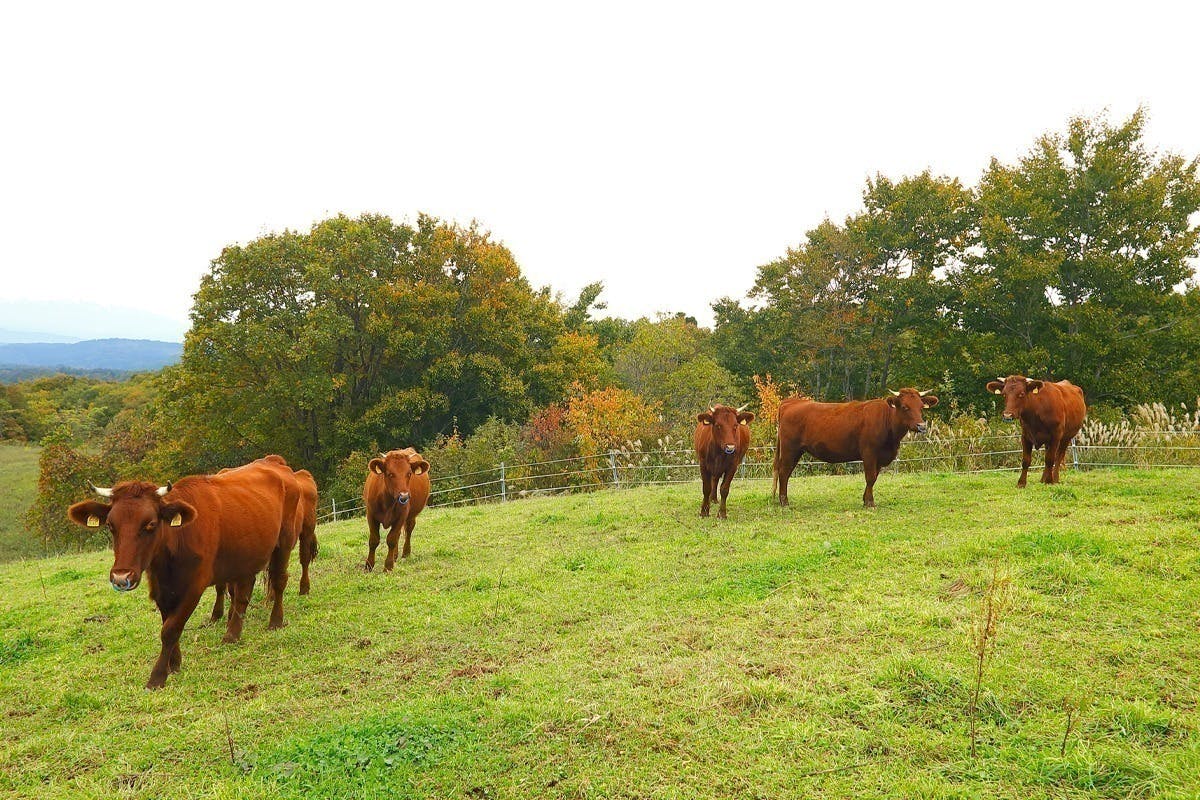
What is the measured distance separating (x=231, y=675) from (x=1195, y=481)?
11.9 meters

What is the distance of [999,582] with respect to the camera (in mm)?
5219

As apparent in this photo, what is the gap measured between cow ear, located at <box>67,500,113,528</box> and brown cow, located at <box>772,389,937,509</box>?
8.48 m

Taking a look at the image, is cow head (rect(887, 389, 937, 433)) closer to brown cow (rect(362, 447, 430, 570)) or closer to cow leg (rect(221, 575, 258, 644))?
brown cow (rect(362, 447, 430, 570))

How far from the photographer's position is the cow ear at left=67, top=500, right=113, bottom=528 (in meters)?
4.58

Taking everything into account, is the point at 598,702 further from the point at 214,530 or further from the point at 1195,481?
the point at 1195,481

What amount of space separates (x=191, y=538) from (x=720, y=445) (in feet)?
22.0

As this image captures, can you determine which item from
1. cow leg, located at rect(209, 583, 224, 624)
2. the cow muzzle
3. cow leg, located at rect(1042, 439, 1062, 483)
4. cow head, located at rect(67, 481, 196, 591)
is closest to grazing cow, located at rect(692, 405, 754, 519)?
cow leg, located at rect(1042, 439, 1062, 483)

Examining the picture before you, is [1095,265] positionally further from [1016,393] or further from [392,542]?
[392,542]

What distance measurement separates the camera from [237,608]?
5711 mm

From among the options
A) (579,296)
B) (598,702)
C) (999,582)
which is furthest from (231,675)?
(579,296)

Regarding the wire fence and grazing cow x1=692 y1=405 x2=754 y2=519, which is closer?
grazing cow x1=692 y1=405 x2=754 y2=519

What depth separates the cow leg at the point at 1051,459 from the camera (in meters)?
9.84

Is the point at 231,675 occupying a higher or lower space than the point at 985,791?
lower

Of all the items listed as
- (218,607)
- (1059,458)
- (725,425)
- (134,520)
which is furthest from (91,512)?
(1059,458)
